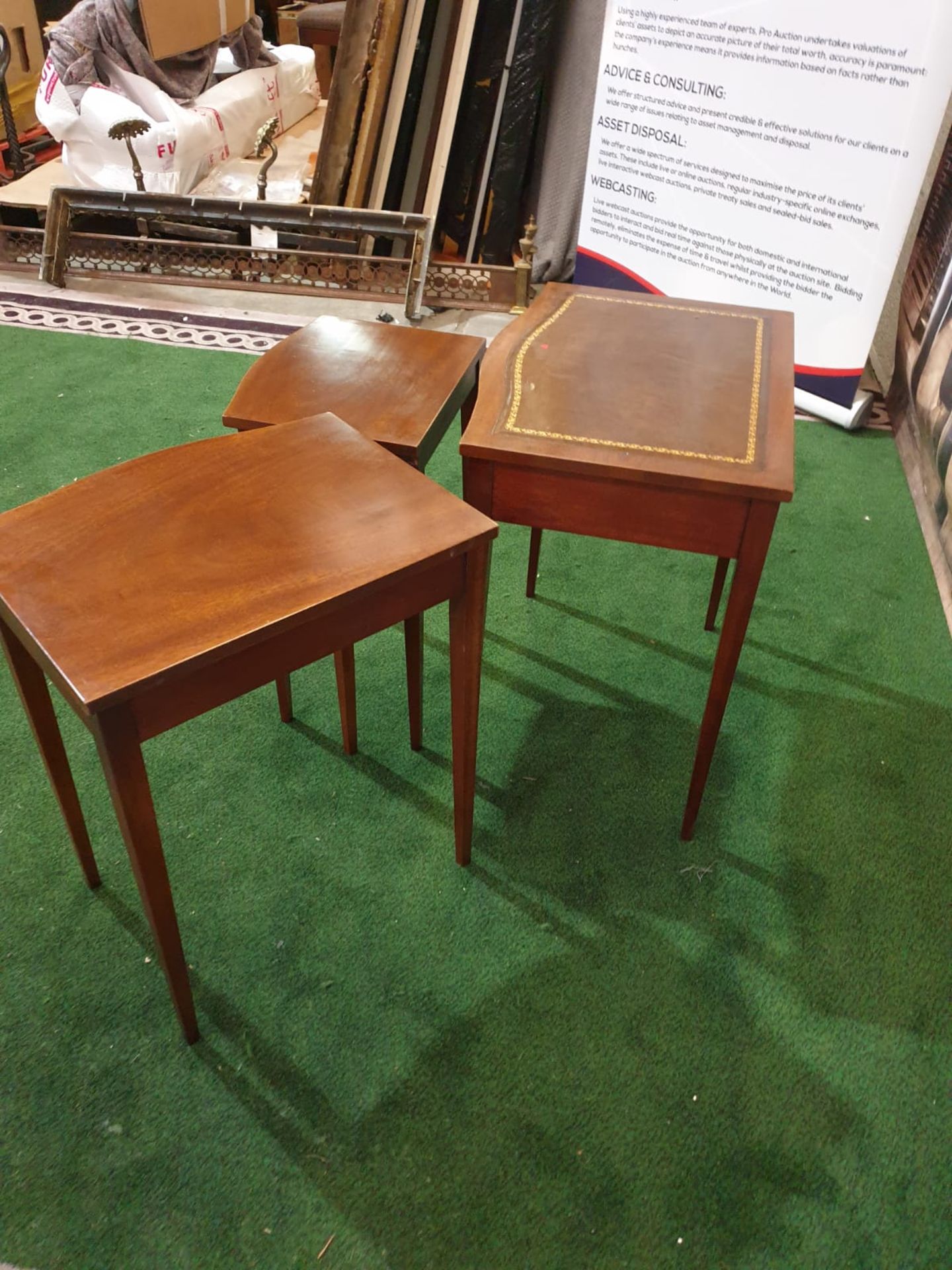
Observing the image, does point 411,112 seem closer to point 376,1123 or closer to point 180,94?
point 180,94

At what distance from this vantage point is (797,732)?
1616 mm

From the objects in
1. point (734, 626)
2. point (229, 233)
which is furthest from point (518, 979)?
point (229, 233)

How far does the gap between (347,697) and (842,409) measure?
184cm

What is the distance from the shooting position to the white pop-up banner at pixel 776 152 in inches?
86.2

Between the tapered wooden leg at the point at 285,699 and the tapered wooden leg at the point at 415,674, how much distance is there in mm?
212

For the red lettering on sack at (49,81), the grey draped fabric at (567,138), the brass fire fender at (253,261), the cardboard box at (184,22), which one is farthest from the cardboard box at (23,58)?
the grey draped fabric at (567,138)

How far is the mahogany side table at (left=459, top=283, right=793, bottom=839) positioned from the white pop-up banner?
4.12 feet

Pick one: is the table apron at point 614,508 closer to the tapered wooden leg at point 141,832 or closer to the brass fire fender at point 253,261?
the tapered wooden leg at point 141,832

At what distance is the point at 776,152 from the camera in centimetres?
244

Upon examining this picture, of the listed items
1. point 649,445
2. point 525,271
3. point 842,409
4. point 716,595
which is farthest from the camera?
point 525,271

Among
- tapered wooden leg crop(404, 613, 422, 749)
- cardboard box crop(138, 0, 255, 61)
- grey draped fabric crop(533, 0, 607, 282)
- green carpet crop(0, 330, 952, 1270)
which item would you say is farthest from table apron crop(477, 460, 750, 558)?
cardboard box crop(138, 0, 255, 61)

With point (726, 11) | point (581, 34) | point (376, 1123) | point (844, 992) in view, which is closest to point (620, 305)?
point (844, 992)

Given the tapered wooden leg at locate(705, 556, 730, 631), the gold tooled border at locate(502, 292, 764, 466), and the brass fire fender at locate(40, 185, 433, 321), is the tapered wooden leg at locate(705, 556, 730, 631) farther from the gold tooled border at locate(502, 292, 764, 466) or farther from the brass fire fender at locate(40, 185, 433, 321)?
the brass fire fender at locate(40, 185, 433, 321)

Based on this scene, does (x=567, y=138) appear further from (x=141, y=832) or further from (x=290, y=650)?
(x=141, y=832)
